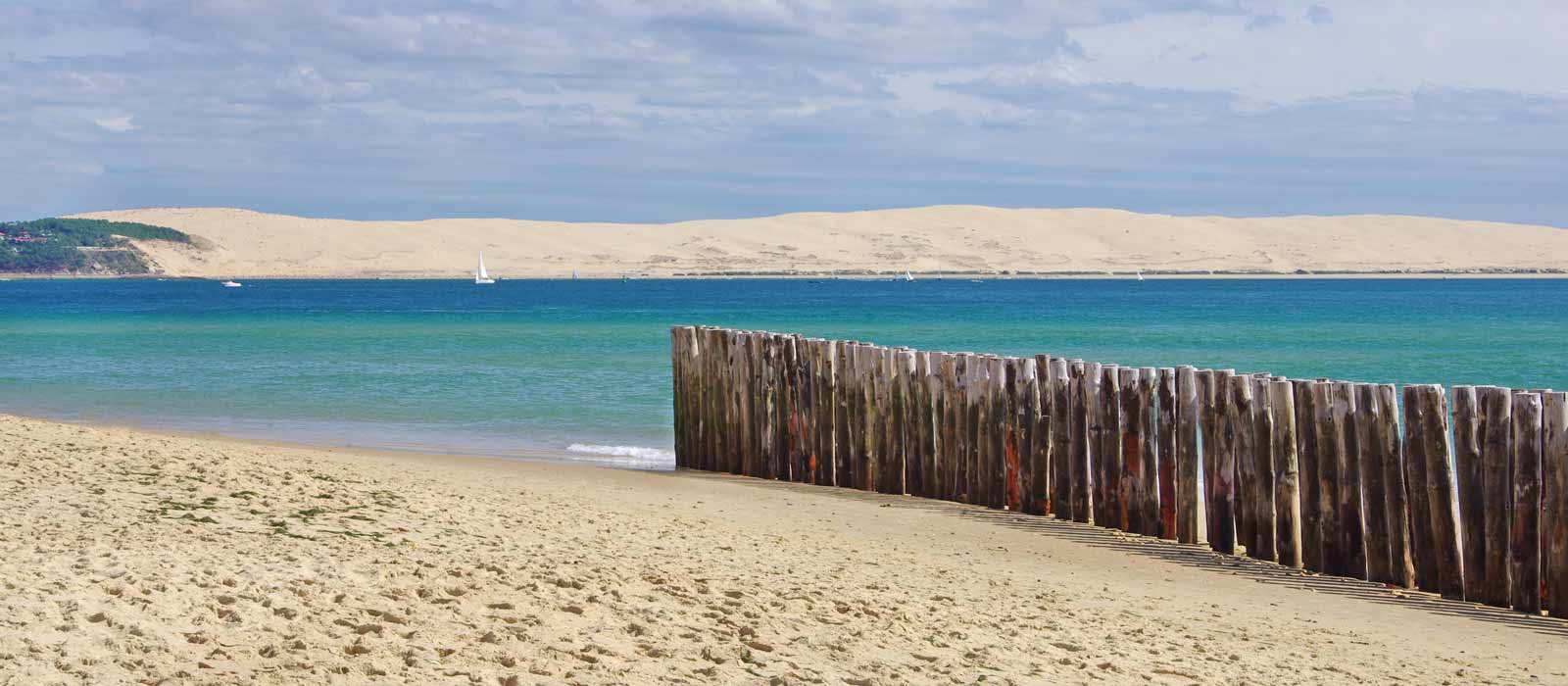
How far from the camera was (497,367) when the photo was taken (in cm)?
3162

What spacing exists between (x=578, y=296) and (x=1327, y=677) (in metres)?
98.1

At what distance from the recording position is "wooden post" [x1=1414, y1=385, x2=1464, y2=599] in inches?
343

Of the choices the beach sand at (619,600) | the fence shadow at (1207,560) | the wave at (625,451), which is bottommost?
the wave at (625,451)

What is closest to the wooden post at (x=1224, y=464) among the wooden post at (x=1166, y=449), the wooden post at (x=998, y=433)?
the wooden post at (x=1166, y=449)

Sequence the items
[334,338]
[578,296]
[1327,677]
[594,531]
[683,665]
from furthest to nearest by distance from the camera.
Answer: [578,296], [334,338], [594,531], [1327,677], [683,665]

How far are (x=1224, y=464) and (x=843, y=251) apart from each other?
177m

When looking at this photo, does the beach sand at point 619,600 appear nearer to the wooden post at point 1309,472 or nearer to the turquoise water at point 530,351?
the wooden post at point 1309,472

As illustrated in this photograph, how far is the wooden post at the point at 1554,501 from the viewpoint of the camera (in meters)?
8.29

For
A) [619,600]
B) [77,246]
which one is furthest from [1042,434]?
[77,246]

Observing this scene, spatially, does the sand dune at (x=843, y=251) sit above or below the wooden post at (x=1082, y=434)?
above

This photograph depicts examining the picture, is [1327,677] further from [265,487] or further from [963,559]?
[265,487]

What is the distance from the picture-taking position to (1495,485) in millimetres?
8539

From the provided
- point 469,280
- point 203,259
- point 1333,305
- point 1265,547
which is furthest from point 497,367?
point 203,259

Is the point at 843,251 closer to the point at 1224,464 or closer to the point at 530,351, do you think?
the point at 530,351
